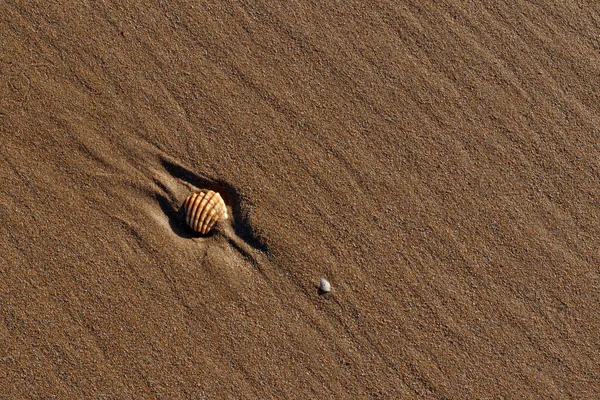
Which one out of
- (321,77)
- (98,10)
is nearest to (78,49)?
(98,10)

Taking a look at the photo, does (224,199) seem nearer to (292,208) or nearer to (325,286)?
(292,208)

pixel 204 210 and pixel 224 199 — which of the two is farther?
pixel 224 199

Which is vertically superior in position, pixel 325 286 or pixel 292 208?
pixel 292 208

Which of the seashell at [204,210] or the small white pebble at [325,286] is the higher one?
the small white pebble at [325,286]

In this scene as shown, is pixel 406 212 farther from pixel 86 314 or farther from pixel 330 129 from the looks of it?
pixel 86 314

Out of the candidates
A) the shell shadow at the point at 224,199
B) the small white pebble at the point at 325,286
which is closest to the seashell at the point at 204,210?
the shell shadow at the point at 224,199

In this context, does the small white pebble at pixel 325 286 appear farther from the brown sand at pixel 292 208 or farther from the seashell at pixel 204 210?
the seashell at pixel 204 210

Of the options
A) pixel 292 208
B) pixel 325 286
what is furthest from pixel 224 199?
pixel 325 286
